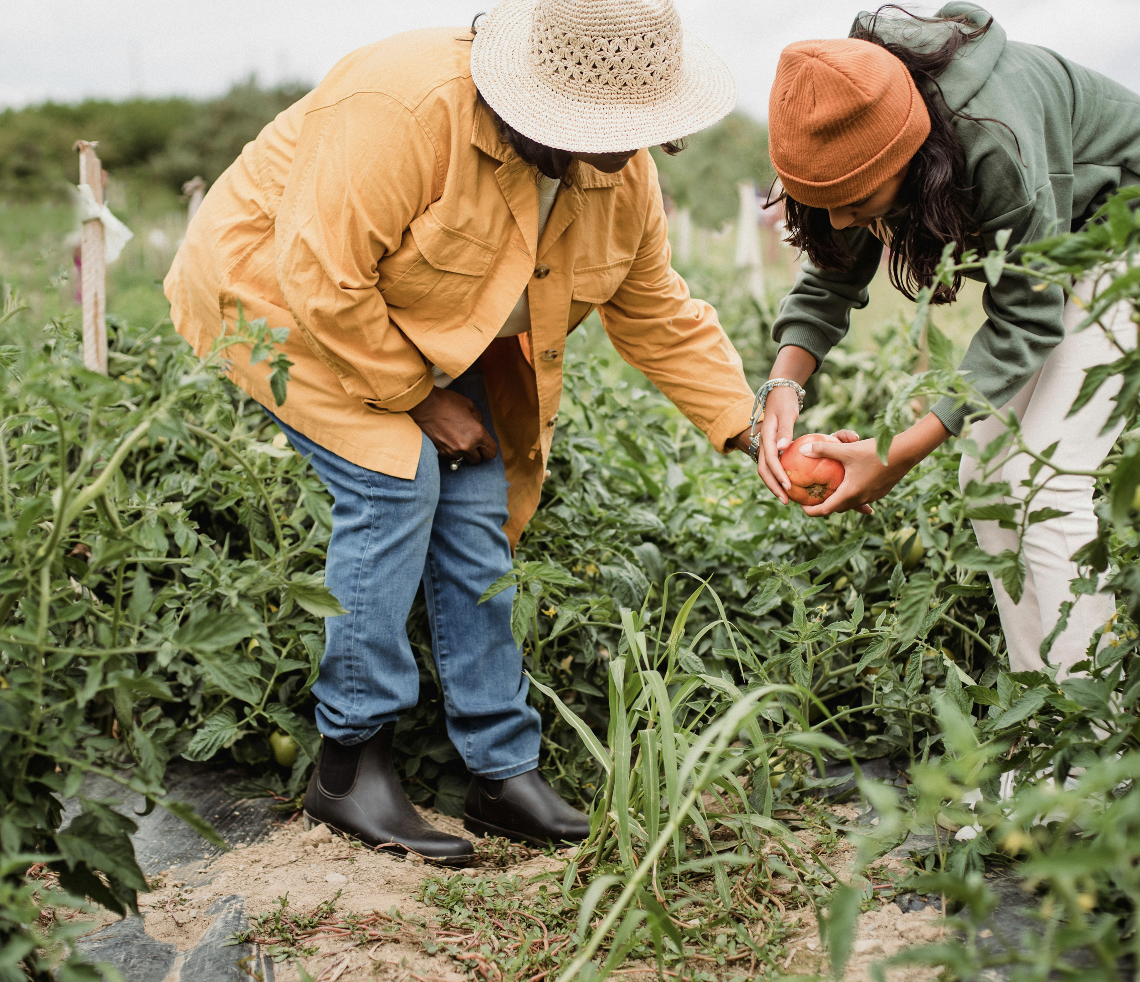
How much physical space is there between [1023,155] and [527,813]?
1509 millimetres

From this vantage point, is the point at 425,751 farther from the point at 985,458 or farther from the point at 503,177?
the point at 985,458

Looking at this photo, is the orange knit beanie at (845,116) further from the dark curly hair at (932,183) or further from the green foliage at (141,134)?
the green foliage at (141,134)

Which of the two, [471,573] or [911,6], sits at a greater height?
[911,6]

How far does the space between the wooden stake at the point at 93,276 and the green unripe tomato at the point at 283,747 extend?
108cm

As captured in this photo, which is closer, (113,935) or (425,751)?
(113,935)

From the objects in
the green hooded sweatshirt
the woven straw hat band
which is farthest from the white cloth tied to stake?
the green hooded sweatshirt

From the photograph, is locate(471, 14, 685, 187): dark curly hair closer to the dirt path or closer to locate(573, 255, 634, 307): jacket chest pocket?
locate(573, 255, 634, 307): jacket chest pocket

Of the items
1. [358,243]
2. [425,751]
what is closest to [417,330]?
[358,243]

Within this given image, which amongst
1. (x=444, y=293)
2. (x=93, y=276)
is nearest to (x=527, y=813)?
(x=444, y=293)

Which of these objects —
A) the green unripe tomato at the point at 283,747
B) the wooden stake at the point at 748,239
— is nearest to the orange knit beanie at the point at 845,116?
the green unripe tomato at the point at 283,747

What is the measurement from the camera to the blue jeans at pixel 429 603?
6.19 feet

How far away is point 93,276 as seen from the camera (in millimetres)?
2557

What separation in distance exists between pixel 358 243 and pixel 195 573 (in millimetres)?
635

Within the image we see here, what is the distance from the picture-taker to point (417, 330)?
1.89 m
